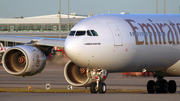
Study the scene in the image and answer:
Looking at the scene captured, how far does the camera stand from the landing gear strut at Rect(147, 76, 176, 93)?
944 inches

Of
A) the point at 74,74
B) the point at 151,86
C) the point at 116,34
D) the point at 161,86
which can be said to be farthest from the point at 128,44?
the point at 151,86

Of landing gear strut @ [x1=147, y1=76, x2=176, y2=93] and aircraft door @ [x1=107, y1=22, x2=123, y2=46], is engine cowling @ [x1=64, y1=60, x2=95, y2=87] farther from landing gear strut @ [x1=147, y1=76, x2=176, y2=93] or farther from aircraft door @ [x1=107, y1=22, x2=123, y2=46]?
landing gear strut @ [x1=147, y1=76, x2=176, y2=93]

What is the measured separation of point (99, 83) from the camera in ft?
61.5

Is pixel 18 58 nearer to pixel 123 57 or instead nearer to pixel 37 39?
pixel 37 39

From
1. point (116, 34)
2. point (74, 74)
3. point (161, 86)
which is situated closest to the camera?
point (116, 34)

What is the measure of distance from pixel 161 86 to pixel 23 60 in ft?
27.3

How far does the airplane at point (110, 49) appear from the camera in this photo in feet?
60.1

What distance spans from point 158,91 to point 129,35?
21.2ft

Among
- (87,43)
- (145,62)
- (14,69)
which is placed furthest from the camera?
(14,69)

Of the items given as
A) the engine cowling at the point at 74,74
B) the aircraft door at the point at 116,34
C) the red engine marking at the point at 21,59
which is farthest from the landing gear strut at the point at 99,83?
the red engine marking at the point at 21,59

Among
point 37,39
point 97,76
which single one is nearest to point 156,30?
point 97,76

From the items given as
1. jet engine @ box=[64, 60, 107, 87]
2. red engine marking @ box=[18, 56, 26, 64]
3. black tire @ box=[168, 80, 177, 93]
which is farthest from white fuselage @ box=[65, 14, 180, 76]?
red engine marking @ box=[18, 56, 26, 64]

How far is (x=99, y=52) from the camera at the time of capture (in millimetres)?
18172
